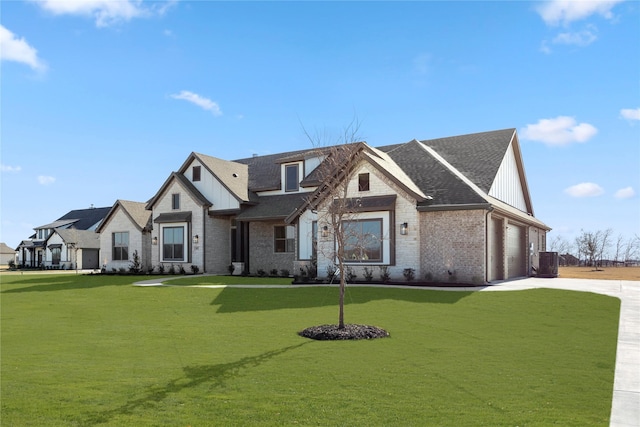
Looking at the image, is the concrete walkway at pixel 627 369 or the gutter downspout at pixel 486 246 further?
the gutter downspout at pixel 486 246

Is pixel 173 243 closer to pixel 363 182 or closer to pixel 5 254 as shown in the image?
pixel 363 182

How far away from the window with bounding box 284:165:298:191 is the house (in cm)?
8

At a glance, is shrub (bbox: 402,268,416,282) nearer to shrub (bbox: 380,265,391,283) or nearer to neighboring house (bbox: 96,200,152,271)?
shrub (bbox: 380,265,391,283)

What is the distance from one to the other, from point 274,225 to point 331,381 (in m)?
23.6

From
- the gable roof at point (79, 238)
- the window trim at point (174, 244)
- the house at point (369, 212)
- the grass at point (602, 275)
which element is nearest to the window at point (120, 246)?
the house at point (369, 212)

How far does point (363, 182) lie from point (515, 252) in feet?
35.9

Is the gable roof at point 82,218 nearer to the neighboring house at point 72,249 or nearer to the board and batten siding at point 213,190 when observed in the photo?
the neighboring house at point 72,249

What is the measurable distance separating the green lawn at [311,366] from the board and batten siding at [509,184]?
462 inches

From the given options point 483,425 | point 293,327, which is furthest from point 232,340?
point 483,425

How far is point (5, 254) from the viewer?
3280 inches

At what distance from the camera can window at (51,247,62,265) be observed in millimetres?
54706

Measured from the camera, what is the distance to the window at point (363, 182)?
23.4 meters

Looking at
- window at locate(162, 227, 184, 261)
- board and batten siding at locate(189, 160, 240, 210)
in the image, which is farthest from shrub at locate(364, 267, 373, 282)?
window at locate(162, 227, 184, 261)

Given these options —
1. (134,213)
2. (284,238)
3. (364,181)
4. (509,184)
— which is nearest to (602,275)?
(509,184)
